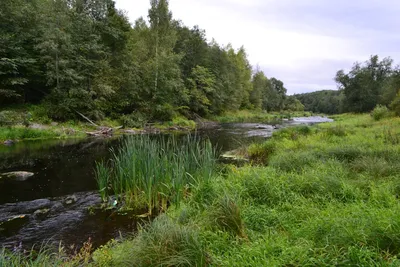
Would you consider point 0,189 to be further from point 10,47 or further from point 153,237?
point 10,47

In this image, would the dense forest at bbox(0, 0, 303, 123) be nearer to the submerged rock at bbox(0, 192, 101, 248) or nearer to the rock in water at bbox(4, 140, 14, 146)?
the rock in water at bbox(4, 140, 14, 146)

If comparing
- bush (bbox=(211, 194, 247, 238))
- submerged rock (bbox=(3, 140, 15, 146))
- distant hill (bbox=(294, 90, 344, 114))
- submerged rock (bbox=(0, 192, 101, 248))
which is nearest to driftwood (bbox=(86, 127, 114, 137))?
submerged rock (bbox=(3, 140, 15, 146))

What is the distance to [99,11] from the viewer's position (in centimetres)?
Answer: 2705

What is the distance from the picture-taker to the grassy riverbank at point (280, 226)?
3027mm

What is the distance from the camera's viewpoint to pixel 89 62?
24750 millimetres

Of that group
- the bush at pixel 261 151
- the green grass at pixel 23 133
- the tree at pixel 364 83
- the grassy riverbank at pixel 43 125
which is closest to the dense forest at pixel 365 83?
the tree at pixel 364 83

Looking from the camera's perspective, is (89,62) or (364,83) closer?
(89,62)

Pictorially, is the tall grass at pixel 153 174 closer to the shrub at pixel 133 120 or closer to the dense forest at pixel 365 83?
the shrub at pixel 133 120

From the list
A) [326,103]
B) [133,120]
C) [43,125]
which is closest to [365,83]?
[133,120]

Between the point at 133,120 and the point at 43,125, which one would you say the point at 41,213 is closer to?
the point at 43,125

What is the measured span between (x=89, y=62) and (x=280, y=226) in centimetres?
2490

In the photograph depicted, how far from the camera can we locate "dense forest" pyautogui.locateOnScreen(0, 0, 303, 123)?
908 inches

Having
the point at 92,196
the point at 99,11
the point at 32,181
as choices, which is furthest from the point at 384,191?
the point at 99,11

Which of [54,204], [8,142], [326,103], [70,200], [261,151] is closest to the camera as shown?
[54,204]
